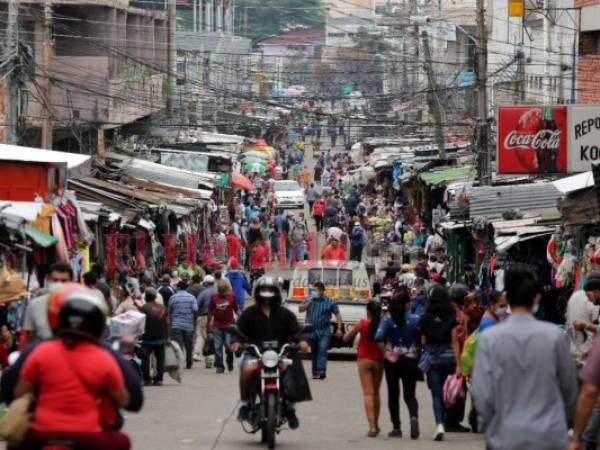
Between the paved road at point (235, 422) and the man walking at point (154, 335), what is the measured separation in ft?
1.13

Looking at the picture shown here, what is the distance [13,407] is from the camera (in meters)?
7.69

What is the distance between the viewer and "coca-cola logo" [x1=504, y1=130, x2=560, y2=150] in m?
26.8

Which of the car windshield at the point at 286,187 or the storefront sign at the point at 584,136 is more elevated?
the storefront sign at the point at 584,136

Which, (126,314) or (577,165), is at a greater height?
(577,165)

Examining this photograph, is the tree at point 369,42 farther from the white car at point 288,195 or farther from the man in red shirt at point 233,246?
the man in red shirt at point 233,246

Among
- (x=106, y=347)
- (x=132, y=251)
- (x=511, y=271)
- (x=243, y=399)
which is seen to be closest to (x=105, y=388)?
(x=106, y=347)

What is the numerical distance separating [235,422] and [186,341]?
758cm

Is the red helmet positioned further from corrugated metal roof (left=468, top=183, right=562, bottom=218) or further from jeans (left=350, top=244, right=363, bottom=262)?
jeans (left=350, top=244, right=363, bottom=262)

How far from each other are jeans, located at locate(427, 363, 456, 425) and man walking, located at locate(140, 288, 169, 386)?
6404 mm

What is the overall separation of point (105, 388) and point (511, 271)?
8.26ft

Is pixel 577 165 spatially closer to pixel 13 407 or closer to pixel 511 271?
pixel 511 271

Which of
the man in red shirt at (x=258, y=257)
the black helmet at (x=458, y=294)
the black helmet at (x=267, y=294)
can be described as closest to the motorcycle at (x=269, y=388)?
the black helmet at (x=267, y=294)

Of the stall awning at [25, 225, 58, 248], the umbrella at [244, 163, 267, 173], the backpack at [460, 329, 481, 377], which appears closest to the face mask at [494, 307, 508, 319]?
the backpack at [460, 329, 481, 377]

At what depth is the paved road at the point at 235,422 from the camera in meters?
14.9
